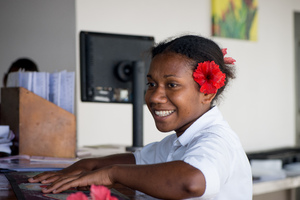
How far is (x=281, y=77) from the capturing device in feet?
15.1

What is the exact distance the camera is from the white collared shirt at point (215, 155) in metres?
0.80

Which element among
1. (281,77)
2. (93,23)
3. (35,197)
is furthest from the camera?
(281,77)

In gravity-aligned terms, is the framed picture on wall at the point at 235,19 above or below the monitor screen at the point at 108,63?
above

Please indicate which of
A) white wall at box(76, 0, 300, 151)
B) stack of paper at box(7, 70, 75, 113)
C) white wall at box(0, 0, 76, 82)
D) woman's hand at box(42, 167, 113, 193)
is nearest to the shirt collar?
woman's hand at box(42, 167, 113, 193)

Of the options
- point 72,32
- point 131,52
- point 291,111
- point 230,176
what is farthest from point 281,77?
point 230,176

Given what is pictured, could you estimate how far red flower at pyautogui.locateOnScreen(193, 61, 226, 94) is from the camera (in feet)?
3.32

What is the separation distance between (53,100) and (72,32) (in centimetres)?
193

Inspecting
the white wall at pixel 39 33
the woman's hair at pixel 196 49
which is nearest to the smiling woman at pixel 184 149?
the woman's hair at pixel 196 49

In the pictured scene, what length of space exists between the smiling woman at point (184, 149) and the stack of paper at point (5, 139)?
0.40m

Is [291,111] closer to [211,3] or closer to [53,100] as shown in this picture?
[211,3]

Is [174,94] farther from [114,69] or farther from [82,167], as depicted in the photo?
[114,69]

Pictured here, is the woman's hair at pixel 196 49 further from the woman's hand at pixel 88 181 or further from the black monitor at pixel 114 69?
the black monitor at pixel 114 69

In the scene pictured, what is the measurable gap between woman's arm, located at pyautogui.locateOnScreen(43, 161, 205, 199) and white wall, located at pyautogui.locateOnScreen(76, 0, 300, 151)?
242cm

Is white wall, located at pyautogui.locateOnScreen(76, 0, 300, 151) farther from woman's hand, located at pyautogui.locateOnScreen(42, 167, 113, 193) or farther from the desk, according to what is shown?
woman's hand, located at pyautogui.locateOnScreen(42, 167, 113, 193)
